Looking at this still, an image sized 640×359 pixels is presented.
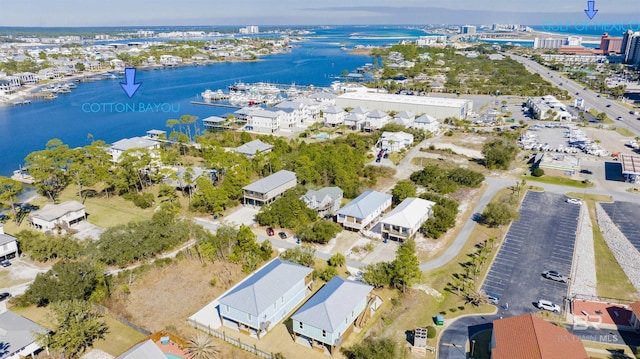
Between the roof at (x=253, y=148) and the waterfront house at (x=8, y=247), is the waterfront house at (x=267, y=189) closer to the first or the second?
the roof at (x=253, y=148)

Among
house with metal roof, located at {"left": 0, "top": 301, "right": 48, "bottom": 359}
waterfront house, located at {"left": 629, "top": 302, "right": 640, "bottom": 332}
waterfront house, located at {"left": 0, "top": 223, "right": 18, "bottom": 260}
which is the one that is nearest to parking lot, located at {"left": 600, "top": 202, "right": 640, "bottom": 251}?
waterfront house, located at {"left": 629, "top": 302, "right": 640, "bottom": 332}

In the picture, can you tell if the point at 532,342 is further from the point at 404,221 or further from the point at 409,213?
the point at 409,213

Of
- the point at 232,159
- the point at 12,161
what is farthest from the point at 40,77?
the point at 232,159

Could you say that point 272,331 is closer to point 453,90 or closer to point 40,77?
point 453,90

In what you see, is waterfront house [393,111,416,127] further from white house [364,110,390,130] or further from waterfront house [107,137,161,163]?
waterfront house [107,137,161,163]

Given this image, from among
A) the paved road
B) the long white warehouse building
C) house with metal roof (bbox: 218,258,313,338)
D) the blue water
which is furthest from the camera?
the long white warehouse building

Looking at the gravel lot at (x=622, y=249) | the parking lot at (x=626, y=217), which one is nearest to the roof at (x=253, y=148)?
the gravel lot at (x=622, y=249)
